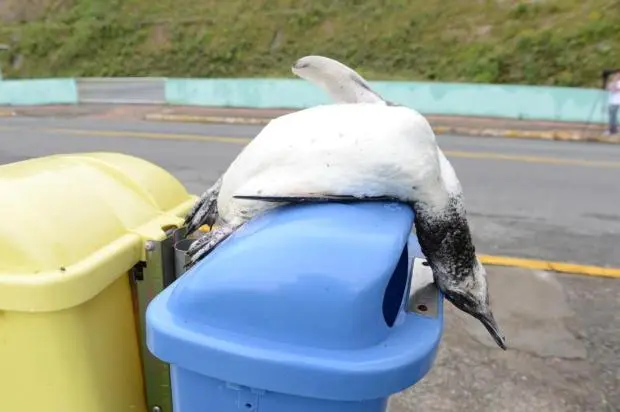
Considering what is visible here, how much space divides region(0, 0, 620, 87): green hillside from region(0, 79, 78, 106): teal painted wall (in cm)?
232

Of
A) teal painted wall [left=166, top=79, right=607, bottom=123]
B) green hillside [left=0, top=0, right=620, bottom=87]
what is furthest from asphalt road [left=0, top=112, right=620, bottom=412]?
green hillside [left=0, top=0, right=620, bottom=87]

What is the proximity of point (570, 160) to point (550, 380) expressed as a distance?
21.6ft

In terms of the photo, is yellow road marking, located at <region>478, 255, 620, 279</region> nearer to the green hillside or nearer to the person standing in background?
the person standing in background

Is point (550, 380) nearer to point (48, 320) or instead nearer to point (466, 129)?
point (48, 320)

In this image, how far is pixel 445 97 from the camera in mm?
14914

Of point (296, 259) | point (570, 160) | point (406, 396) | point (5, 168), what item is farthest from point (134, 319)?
point (570, 160)

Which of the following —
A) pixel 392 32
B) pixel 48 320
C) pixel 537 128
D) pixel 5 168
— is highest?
pixel 5 168

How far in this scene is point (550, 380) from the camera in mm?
3109

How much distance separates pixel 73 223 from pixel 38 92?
62.2 feet

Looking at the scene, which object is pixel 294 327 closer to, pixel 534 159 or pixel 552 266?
pixel 552 266

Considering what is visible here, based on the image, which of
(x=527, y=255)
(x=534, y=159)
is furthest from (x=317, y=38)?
(x=527, y=255)

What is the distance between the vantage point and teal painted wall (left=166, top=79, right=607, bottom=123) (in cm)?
1396

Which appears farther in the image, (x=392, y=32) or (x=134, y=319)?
(x=392, y=32)

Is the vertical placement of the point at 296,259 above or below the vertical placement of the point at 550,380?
above
